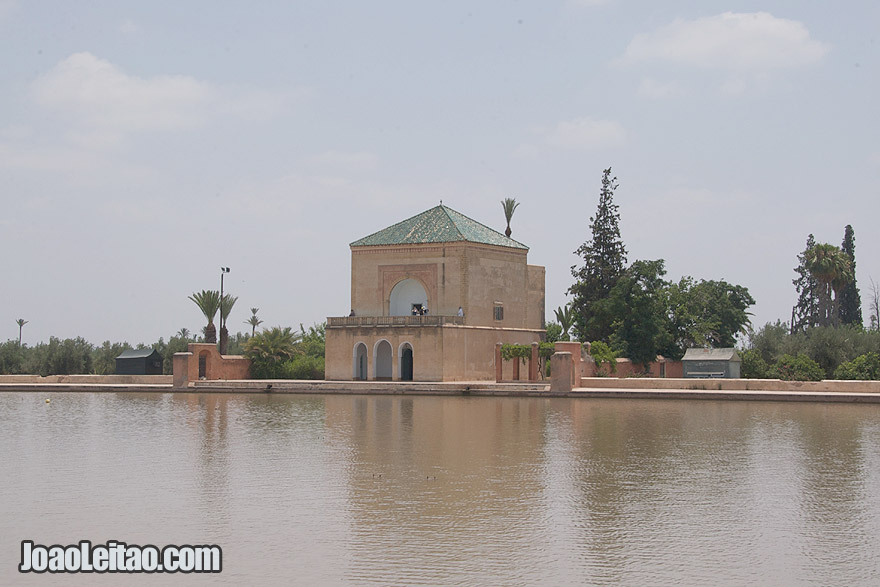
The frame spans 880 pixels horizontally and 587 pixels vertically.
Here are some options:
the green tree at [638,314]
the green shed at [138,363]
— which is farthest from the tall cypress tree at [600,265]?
the green shed at [138,363]

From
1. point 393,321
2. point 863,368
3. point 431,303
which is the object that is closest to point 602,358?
point 431,303

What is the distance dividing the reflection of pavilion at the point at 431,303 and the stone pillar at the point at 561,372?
631cm

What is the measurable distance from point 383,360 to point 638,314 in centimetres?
925

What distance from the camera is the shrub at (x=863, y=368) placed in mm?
27766

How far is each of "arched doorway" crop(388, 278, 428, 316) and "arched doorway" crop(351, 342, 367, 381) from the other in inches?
78.8

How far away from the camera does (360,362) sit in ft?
116

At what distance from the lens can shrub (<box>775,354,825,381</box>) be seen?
26.6m

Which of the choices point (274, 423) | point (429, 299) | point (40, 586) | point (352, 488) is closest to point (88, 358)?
point (429, 299)

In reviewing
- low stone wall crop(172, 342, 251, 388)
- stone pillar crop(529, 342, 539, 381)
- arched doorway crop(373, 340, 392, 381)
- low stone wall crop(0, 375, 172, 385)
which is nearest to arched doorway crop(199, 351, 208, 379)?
low stone wall crop(172, 342, 251, 388)

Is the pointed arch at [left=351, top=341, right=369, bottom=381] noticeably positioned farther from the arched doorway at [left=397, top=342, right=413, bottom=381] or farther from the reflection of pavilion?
the arched doorway at [left=397, top=342, right=413, bottom=381]

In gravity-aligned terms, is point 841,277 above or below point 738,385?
above

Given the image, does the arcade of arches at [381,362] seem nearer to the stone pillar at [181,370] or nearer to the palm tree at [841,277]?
the stone pillar at [181,370]

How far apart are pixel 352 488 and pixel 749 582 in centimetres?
479

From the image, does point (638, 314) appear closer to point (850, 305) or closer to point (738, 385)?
point (738, 385)
